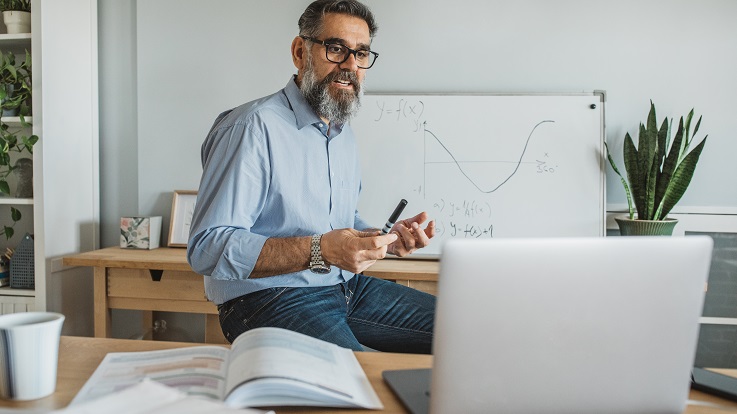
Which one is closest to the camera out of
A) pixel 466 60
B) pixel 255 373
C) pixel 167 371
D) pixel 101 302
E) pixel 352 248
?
pixel 255 373

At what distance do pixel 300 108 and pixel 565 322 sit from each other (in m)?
1.21

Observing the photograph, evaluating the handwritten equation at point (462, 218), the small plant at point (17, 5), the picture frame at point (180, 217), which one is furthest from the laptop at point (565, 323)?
the small plant at point (17, 5)

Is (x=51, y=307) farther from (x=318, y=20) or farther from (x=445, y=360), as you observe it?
(x=445, y=360)

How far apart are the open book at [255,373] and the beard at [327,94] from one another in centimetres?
92

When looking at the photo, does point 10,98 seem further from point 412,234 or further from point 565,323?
point 565,323

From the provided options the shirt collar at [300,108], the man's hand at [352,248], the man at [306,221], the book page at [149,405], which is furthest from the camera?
the shirt collar at [300,108]

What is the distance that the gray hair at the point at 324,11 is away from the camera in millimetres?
1771

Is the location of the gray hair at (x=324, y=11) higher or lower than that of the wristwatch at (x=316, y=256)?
→ higher

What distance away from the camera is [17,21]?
251cm

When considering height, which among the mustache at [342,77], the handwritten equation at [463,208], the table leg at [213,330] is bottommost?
the table leg at [213,330]

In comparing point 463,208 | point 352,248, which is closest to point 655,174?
point 463,208

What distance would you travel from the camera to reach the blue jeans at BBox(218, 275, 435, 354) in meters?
1.49

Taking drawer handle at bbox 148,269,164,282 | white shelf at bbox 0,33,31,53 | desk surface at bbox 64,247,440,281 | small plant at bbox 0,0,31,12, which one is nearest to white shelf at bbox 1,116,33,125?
white shelf at bbox 0,33,31,53

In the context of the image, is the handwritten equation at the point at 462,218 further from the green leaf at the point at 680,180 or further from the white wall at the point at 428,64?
the green leaf at the point at 680,180
